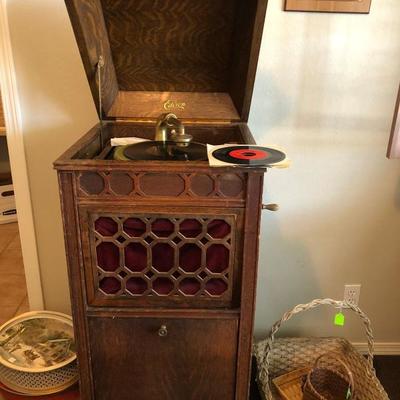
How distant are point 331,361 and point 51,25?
1.44 meters

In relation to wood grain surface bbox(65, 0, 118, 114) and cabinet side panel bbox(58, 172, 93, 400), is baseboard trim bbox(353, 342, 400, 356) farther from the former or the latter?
wood grain surface bbox(65, 0, 118, 114)

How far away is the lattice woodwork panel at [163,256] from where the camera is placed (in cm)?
91

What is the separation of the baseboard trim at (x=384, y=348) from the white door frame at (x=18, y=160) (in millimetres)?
1253

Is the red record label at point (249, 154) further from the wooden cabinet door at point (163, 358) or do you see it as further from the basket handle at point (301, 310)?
the basket handle at point (301, 310)

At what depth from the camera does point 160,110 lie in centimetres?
124

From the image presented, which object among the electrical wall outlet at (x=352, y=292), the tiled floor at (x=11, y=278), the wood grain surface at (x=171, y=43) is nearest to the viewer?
the wood grain surface at (x=171, y=43)

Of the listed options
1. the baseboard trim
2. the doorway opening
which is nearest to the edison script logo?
the doorway opening

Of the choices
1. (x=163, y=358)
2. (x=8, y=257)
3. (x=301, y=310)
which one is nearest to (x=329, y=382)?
(x=301, y=310)

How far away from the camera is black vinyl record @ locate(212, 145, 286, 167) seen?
850 millimetres

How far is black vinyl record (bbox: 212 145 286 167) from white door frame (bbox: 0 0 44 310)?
77 cm

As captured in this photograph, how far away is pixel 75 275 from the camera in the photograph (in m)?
0.93

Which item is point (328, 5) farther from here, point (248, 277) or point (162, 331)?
point (162, 331)

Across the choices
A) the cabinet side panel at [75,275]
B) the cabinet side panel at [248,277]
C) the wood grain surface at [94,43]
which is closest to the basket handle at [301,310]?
the cabinet side panel at [248,277]

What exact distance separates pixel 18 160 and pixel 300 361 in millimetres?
1202
